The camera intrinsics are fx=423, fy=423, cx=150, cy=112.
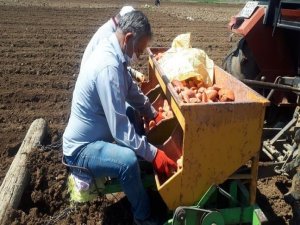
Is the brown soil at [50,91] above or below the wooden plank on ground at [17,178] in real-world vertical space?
below

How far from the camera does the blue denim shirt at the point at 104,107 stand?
317 cm

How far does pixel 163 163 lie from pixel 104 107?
626mm

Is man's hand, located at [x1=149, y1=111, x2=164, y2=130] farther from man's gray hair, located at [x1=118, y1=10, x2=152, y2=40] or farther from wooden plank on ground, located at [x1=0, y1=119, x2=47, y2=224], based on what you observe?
wooden plank on ground, located at [x1=0, y1=119, x2=47, y2=224]

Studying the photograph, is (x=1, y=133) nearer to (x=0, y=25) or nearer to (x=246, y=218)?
(x=246, y=218)

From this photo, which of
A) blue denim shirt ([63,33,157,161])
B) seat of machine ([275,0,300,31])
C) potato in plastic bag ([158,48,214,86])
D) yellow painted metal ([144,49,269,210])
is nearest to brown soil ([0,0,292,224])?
blue denim shirt ([63,33,157,161])

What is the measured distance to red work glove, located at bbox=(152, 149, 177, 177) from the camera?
3.27 metres

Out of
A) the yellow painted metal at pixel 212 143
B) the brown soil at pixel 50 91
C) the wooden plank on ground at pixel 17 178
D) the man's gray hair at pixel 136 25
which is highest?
the man's gray hair at pixel 136 25

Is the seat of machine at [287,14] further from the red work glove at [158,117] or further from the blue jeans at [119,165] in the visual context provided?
the blue jeans at [119,165]

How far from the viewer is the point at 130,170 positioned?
10.9 ft

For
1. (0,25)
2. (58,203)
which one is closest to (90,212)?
(58,203)

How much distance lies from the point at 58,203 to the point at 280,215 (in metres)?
2.10

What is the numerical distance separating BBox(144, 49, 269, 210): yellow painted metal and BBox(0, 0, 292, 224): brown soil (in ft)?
3.14

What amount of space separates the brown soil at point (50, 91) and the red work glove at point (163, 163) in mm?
843

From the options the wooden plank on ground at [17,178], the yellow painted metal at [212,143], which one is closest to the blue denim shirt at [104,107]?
the yellow painted metal at [212,143]
